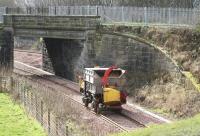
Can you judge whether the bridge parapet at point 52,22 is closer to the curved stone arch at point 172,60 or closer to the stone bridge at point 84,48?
the stone bridge at point 84,48

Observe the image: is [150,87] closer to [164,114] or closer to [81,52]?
[164,114]

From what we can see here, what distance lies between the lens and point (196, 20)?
39938 mm

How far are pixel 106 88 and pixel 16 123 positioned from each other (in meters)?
6.61

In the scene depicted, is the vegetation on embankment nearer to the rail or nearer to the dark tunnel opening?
the rail

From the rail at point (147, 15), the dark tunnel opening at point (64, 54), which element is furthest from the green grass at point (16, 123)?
the dark tunnel opening at point (64, 54)

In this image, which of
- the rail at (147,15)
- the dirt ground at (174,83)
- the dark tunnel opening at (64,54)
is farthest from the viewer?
the dark tunnel opening at (64,54)

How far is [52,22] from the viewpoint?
167 ft

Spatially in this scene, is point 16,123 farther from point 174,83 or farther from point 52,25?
point 52,25

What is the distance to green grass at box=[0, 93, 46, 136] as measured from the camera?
73.6ft

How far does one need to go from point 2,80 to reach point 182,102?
1463 cm

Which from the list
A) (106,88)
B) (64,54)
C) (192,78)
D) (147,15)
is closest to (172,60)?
(192,78)

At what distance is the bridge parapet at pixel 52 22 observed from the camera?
45.3m

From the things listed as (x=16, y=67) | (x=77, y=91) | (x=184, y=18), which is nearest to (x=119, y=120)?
(x=77, y=91)

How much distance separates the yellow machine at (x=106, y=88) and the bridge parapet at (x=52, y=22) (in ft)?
45.6
